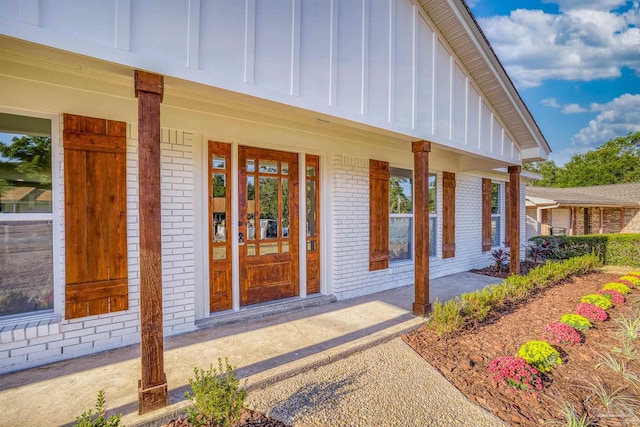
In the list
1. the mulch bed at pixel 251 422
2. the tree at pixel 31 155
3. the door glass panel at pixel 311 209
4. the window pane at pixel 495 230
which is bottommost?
the mulch bed at pixel 251 422

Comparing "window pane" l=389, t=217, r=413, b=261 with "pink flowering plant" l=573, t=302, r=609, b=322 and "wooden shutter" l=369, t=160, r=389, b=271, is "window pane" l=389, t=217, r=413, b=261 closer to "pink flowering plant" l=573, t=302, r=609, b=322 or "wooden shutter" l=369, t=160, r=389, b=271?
"wooden shutter" l=369, t=160, r=389, b=271

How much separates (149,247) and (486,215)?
819 cm

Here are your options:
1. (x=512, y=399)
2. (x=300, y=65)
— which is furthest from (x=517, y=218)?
(x=300, y=65)

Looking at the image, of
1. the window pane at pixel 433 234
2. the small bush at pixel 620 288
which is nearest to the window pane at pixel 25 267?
the window pane at pixel 433 234

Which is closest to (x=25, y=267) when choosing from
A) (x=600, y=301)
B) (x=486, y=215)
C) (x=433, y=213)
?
(x=433, y=213)

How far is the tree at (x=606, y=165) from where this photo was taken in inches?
1335

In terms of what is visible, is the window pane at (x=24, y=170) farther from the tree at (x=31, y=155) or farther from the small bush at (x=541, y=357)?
the small bush at (x=541, y=357)

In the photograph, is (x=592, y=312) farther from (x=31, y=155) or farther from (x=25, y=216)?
(x=31, y=155)

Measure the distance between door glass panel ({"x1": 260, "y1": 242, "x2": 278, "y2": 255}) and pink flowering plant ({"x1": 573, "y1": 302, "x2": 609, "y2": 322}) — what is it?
446 cm

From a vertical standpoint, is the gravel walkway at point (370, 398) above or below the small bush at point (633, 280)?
below

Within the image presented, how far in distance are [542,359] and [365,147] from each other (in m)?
3.75

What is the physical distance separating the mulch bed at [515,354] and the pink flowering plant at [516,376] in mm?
61

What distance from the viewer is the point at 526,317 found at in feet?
14.3

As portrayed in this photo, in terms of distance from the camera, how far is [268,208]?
443cm
